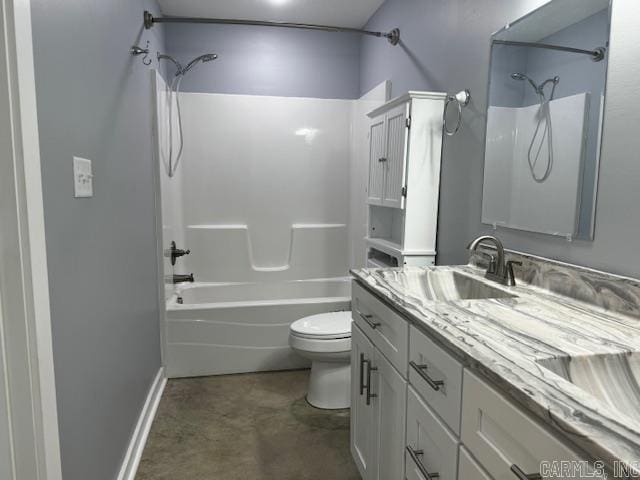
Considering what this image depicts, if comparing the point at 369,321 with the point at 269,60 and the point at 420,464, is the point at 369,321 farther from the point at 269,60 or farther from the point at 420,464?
the point at 269,60

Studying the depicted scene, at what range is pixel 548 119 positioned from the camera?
1.46 meters

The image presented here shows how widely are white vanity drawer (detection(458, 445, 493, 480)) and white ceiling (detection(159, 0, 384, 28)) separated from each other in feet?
9.57

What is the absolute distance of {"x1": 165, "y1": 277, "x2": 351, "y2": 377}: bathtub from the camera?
9.20 ft

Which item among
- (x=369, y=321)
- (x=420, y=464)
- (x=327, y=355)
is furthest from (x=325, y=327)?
(x=420, y=464)

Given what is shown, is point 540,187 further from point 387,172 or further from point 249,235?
point 249,235

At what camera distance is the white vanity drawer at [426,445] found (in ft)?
3.12

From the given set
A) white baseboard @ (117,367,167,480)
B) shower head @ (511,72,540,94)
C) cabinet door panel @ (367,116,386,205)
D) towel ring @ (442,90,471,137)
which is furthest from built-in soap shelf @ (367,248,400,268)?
white baseboard @ (117,367,167,480)

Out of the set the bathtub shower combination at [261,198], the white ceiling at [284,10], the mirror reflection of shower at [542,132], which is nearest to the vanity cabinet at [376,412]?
the mirror reflection of shower at [542,132]

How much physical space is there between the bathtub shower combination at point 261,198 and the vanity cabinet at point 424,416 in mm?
1629

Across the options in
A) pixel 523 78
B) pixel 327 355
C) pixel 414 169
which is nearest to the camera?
pixel 523 78

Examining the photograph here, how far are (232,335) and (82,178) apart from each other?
1737 millimetres

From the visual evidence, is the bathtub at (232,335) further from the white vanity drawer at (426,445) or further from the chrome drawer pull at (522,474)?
the chrome drawer pull at (522,474)

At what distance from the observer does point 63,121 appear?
1.18m

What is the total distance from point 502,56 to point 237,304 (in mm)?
2085
